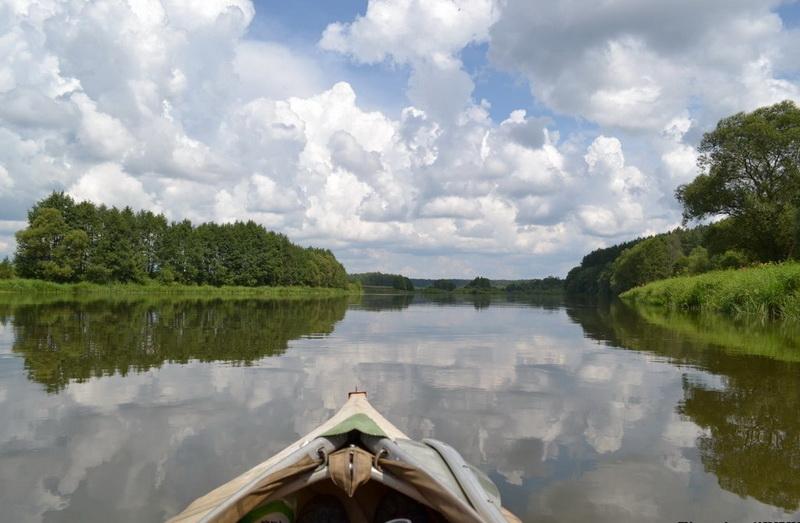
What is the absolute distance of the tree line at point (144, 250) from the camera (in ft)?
193

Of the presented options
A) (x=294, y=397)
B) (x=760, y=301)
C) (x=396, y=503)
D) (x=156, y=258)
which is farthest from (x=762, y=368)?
(x=156, y=258)

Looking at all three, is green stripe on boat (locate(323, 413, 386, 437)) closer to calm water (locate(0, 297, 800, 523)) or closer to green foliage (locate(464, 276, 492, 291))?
calm water (locate(0, 297, 800, 523))

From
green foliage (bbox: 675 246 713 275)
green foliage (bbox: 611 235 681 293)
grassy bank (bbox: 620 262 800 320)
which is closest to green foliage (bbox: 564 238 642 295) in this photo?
green foliage (bbox: 611 235 681 293)

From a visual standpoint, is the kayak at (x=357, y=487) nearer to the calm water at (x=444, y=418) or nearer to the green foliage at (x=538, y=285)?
the calm water at (x=444, y=418)

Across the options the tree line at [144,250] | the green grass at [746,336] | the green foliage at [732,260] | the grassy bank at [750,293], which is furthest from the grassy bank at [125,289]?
the green grass at [746,336]

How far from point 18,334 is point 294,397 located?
42.4 feet

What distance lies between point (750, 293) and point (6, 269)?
205 ft

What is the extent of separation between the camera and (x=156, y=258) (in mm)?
74312

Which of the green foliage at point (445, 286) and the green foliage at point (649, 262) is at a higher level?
the green foliage at point (649, 262)

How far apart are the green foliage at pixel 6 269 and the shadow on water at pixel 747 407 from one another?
2319 inches

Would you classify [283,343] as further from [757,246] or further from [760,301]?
[757,246]

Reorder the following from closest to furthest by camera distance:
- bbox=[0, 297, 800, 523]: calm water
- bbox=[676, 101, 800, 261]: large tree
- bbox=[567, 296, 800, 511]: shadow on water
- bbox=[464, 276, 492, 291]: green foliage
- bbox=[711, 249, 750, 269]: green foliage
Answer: bbox=[0, 297, 800, 523]: calm water < bbox=[567, 296, 800, 511]: shadow on water < bbox=[676, 101, 800, 261]: large tree < bbox=[711, 249, 750, 269]: green foliage < bbox=[464, 276, 492, 291]: green foliage

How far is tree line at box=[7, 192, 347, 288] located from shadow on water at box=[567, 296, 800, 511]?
59.0 meters

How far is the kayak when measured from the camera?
346 centimetres
